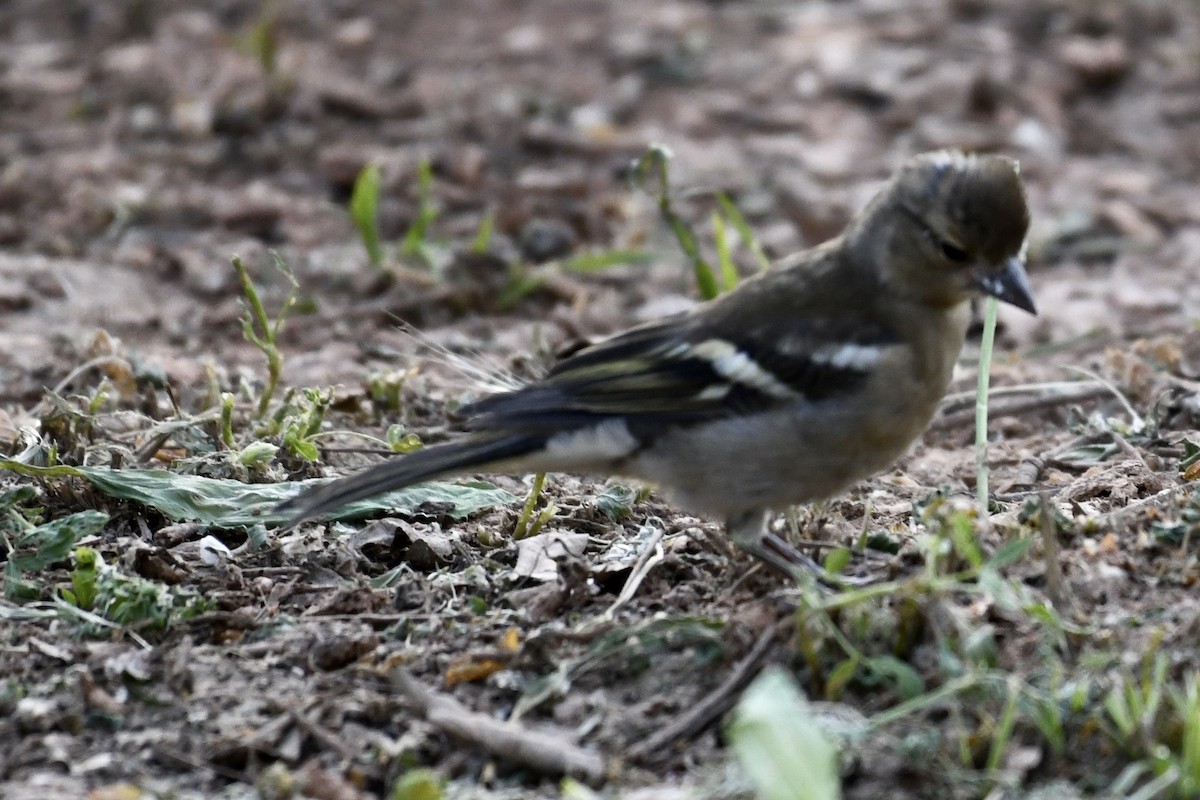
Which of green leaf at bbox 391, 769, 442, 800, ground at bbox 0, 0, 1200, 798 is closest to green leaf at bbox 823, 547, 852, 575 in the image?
ground at bbox 0, 0, 1200, 798

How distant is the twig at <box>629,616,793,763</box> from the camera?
3.37 m

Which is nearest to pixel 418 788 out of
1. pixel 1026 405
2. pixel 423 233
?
pixel 1026 405

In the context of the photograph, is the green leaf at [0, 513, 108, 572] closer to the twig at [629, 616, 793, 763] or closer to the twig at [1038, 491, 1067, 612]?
the twig at [629, 616, 793, 763]

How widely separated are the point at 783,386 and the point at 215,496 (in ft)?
5.16

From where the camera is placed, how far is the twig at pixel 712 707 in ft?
11.0

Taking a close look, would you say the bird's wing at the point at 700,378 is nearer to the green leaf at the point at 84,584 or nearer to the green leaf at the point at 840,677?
the green leaf at the point at 840,677

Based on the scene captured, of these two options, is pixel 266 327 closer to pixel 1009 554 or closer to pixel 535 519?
pixel 535 519

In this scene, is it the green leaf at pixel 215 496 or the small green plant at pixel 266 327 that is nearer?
the green leaf at pixel 215 496

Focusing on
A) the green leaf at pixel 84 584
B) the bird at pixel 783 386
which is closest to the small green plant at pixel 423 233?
the bird at pixel 783 386

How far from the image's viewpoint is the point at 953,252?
4074 millimetres

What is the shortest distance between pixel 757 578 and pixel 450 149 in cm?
464

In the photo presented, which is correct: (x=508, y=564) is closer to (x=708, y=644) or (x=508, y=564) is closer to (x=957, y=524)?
(x=708, y=644)

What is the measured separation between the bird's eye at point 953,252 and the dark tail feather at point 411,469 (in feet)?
3.66

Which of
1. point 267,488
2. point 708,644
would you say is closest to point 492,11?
point 267,488
